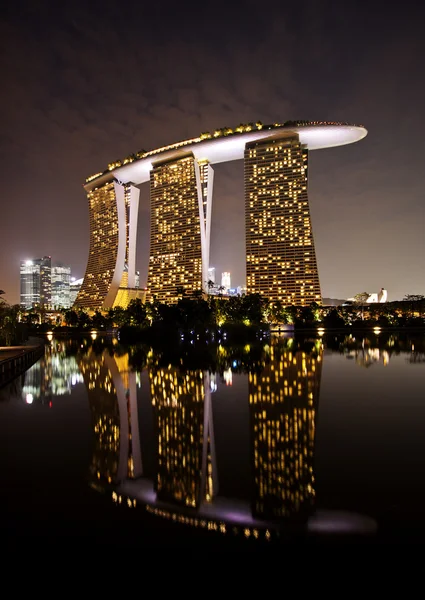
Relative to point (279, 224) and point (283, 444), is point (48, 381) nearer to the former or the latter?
point (283, 444)

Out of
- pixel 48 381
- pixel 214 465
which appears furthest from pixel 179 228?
pixel 214 465

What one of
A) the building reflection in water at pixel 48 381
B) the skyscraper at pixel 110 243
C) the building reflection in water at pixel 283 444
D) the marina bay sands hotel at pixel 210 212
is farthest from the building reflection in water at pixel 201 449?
the skyscraper at pixel 110 243

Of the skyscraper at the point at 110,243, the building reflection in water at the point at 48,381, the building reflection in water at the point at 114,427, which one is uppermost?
the skyscraper at the point at 110,243

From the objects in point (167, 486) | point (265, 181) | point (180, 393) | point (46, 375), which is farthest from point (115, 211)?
point (167, 486)

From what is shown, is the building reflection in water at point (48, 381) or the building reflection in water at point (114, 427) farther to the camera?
the building reflection in water at point (48, 381)

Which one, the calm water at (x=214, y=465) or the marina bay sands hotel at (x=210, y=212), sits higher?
the marina bay sands hotel at (x=210, y=212)

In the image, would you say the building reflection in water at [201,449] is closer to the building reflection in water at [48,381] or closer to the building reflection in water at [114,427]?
the building reflection in water at [114,427]

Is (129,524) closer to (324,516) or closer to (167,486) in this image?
(167,486)
